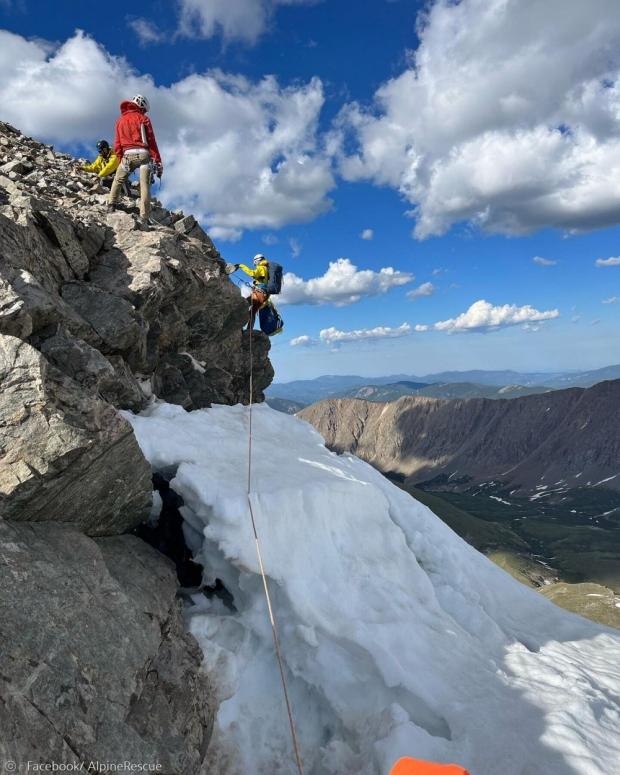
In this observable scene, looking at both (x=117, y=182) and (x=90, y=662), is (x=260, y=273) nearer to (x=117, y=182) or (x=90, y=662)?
(x=117, y=182)

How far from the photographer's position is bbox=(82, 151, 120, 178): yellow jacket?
25.4 m

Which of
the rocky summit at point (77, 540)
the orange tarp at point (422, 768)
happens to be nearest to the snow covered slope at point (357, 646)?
the rocky summit at point (77, 540)

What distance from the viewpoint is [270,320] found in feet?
94.9

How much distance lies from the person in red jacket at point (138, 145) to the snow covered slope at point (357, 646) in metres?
11.2

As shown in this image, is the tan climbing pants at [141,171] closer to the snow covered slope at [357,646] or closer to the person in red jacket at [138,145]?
the person in red jacket at [138,145]

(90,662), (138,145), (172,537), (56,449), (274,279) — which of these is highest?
(138,145)

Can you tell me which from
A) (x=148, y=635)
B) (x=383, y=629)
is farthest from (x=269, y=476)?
(x=148, y=635)

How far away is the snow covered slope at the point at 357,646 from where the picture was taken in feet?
32.8

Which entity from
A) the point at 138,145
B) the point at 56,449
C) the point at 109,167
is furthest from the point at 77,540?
Answer: the point at 109,167

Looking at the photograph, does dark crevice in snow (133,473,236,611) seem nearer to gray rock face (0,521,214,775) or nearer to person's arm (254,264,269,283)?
gray rock face (0,521,214,775)

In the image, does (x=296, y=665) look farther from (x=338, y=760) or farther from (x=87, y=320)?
(x=87, y=320)

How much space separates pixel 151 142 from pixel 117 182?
8.36 ft

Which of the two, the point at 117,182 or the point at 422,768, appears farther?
the point at 117,182

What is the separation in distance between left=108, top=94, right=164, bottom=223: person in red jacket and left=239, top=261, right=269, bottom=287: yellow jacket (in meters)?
5.90
